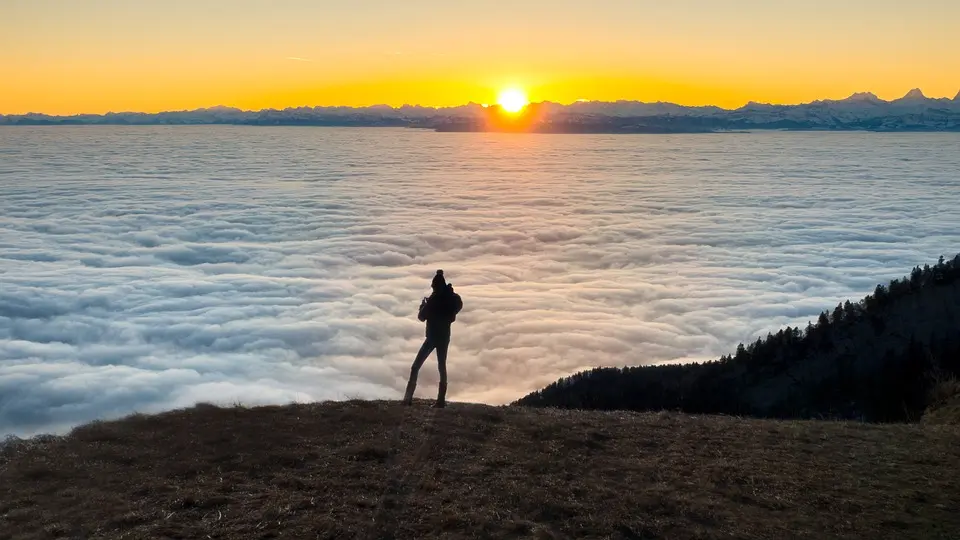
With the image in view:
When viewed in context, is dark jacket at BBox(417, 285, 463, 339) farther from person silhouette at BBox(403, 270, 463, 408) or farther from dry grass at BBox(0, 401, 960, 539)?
dry grass at BBox(0, 401, 960, 539)

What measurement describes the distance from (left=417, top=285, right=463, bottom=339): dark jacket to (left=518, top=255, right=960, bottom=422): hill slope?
9088 millimetres

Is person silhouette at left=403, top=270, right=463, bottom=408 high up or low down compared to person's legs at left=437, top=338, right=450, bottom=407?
up

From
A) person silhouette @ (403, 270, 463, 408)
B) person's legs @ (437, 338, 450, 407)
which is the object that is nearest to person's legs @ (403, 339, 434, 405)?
person silhouette @ (403, 270, 463, 408)

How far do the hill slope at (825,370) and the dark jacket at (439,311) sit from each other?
9.09 meters

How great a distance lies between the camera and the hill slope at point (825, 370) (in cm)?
1884

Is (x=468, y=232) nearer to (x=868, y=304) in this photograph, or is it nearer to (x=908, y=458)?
(x=868, y=304)

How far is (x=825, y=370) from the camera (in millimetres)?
21078

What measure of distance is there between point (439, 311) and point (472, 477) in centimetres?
315

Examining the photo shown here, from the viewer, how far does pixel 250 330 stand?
49.9m

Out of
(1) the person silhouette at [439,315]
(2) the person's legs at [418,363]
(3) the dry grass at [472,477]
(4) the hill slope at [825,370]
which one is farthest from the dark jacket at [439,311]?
(4) the hill slope at [825,370]

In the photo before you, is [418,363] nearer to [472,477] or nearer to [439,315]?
[439,315]

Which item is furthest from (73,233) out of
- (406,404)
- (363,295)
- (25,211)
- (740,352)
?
(406,404)

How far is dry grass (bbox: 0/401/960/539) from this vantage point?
7195 mm

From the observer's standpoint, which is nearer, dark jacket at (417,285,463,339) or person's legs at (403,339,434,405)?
dark jacket at (417,285,463,339)
